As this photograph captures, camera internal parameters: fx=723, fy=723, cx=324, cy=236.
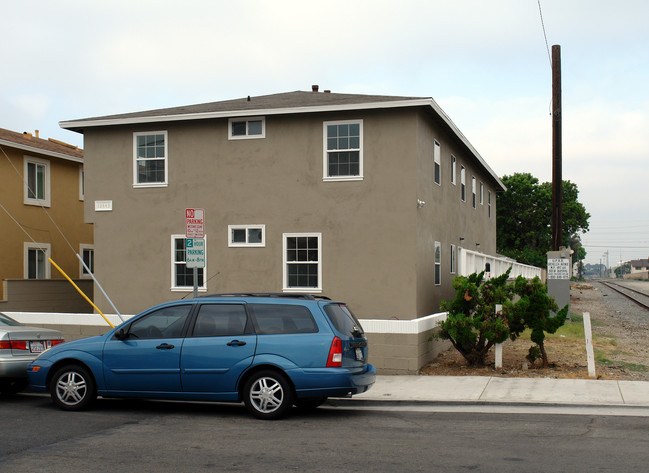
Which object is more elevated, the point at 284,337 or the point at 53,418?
the point at 284,337

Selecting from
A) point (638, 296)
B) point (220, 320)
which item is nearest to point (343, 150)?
point (220, 320)

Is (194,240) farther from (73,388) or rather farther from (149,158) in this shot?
(149,158)

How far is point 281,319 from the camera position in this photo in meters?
9.77

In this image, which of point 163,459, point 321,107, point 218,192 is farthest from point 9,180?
point 163,459

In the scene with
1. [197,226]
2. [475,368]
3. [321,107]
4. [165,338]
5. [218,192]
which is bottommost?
[475,368]

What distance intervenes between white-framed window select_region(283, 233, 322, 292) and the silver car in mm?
6076

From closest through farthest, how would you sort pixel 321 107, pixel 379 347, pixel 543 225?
pixel 379 347, pixel 321 107, pixel 543 225

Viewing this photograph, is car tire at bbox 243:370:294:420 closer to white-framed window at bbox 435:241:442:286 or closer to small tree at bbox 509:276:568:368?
small tree at bbox 509:276:568:368

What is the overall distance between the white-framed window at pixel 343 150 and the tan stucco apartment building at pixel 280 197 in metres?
0.03

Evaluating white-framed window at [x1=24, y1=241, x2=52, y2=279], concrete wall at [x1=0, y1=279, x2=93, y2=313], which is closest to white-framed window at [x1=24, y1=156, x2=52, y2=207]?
white-framed window at [x1=24, y1=241, x2=52, y2=279]

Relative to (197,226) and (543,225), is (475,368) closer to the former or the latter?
(197,226)

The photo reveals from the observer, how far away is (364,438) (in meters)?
8.41

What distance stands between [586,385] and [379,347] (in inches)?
149

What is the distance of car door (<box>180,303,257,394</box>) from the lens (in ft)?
31.6
